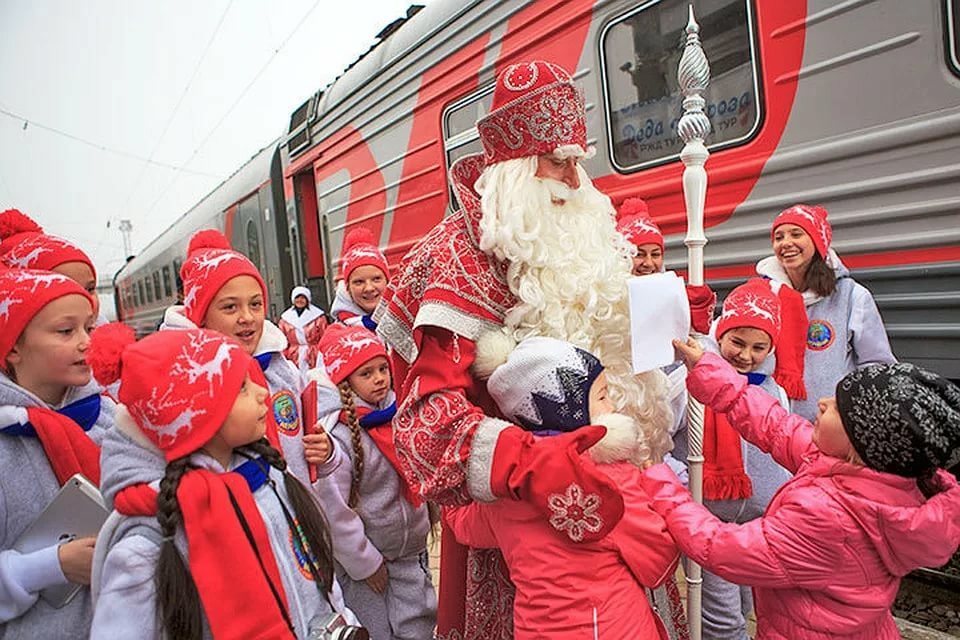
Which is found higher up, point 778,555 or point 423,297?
point 423,297

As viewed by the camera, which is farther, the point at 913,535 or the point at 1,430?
the point at 1,430

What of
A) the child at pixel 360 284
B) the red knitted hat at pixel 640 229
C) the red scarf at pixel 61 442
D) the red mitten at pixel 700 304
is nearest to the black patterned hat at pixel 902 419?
the red mitten at pixel 700 304

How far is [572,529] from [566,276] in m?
0.56

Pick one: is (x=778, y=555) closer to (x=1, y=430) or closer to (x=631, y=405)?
(x=631, y=405)

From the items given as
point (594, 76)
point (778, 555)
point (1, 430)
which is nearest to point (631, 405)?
point (778, 555)

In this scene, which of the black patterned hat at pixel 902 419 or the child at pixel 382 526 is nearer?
the black patterned hat at pixel 902 419

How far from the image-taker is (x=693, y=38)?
1870 mm

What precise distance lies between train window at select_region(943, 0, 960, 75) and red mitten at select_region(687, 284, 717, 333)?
4.17 ft

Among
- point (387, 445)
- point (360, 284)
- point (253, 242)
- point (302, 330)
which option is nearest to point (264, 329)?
point (387, 445)

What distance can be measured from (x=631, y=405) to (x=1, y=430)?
1447 millimetres

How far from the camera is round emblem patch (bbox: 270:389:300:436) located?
6.89ft

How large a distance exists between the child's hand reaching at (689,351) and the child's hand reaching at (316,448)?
1087 millimetres

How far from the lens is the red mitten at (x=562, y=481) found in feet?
4.50

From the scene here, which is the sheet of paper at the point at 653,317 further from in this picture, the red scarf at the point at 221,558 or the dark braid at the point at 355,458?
the dark braid at the point at 355,458
